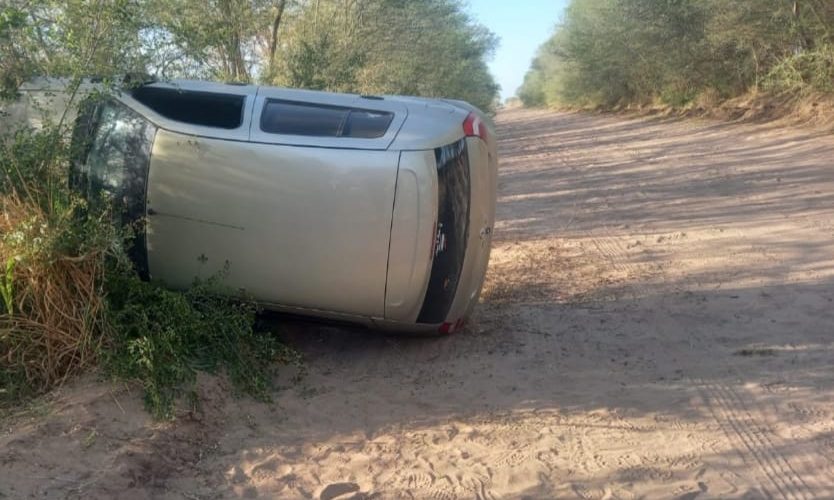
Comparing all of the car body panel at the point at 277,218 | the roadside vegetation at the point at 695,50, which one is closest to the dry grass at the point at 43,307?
the car body panel at the point at 277,218

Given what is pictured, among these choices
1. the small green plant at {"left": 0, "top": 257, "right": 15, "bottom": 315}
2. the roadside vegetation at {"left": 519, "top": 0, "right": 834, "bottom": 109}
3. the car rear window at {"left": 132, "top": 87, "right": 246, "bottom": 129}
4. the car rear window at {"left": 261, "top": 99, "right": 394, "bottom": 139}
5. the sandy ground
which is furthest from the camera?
the roadside vegetation at {"left": 519, "top": 0, "right": 834, "bottom": 109}

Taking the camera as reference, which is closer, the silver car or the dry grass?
the dry grass

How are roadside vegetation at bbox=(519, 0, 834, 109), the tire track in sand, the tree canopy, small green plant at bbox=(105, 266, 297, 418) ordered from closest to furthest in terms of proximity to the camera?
the tire track in sand < small green plant at bbox=(105, 266, 297, 418) < the tree canopy < roadside vegetation at bbox=(519, 0, 834, 109)

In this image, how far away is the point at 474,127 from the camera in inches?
241

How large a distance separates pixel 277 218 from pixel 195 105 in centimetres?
115

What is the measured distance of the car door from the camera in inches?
221

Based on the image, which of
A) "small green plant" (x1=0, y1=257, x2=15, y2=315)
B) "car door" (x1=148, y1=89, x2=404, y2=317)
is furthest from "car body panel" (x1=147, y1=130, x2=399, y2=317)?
"small green plant" (x1=0, y1=257, x2=15, y2=315)

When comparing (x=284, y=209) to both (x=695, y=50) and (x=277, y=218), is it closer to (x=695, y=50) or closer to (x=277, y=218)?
(x=277, y=218)

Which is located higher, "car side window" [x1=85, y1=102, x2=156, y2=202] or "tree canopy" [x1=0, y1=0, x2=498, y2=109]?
"tree canopy" [x1=0, y1=0, x2=498, y2=109]

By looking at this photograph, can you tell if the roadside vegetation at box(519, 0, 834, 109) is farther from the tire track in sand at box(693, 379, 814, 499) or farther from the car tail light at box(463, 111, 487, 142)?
the tire track in sand at box(693, 379, 814, 499)

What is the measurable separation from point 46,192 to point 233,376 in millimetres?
1735

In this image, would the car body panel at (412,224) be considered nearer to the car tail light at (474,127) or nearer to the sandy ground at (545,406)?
the car tail light at (474,127)

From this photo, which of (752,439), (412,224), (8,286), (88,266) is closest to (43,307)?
(8,286)

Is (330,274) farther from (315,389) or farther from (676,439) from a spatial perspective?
(676,439)
